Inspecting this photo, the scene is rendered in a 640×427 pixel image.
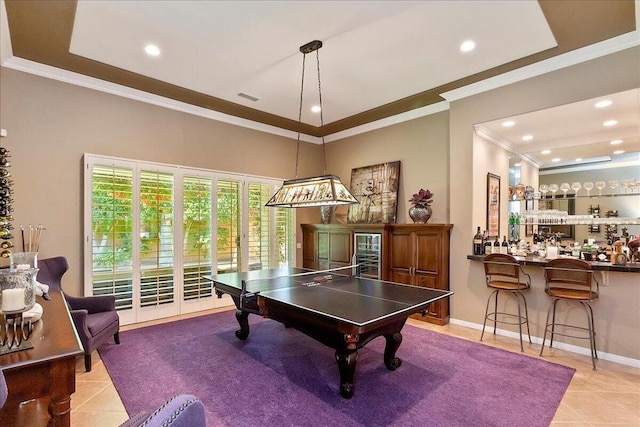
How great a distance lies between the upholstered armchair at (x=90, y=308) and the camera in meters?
3.29

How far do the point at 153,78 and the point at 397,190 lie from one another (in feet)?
13.9

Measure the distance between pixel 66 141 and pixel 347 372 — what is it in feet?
14.8

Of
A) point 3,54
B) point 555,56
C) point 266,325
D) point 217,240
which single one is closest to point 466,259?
point 555,56

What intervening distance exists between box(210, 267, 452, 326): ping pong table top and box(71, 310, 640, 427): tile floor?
1.28 meters

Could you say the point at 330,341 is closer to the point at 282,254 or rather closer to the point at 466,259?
the point at 466,259

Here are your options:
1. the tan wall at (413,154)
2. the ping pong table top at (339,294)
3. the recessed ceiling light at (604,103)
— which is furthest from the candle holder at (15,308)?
the recessed ceiling light at (604,103)

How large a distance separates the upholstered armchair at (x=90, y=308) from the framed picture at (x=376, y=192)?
4.11 m

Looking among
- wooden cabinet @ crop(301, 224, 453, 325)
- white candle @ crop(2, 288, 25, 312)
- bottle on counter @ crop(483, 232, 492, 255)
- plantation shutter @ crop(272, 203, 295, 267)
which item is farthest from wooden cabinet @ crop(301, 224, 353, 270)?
white candle @ crop(2, 288, 25, 312)

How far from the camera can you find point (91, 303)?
3.71 metres

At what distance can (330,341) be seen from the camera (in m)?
2.83

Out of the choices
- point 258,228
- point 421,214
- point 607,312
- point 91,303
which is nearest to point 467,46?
point 421,214

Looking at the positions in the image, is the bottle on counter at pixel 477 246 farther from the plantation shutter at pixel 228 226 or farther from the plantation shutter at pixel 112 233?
the plantation shutter at pixel 112 233

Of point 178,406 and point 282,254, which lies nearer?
point 178,406

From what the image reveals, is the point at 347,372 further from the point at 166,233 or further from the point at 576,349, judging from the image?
the point at 166,233
